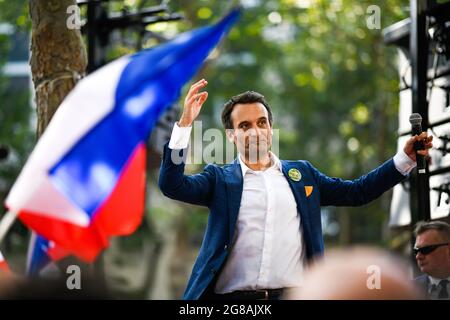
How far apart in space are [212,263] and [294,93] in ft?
60.3

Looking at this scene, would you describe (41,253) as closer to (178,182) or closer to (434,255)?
(178,182)

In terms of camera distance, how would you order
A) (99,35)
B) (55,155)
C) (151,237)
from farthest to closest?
1. (151,237)
2. (99,35)
3. (55,155)

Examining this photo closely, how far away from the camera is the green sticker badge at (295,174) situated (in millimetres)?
4875

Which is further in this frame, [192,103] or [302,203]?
[302,203]

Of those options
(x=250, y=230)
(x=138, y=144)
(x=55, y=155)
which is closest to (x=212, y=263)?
(x=250, y=230)

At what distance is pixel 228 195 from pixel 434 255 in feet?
5.72

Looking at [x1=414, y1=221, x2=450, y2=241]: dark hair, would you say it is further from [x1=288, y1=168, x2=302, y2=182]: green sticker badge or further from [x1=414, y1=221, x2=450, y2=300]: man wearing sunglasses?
[x1=288, y1=168, x2=302, y2=182]: green sticker badge

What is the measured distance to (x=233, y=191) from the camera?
4754mm

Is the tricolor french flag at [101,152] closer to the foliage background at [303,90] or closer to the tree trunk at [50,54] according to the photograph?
the tree trunk at [50,54]

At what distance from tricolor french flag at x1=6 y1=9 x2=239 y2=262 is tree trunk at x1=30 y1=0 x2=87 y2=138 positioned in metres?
1.69

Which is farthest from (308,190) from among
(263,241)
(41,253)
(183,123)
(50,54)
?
(50,54)

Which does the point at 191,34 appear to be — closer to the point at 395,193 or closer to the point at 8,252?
the point at 395,193

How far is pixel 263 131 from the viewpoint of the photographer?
4777 mm

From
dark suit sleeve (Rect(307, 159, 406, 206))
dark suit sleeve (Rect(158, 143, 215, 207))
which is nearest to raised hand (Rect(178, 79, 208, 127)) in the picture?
dark suit sleeve (Rect(158, 143, 215, 207))
